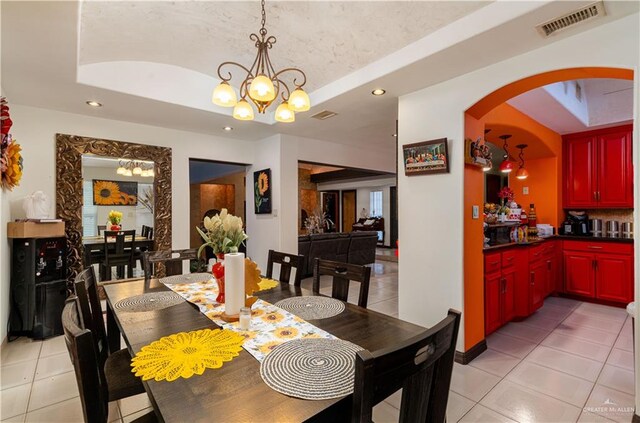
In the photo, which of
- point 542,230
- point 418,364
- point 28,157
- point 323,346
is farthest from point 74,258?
point 542,230

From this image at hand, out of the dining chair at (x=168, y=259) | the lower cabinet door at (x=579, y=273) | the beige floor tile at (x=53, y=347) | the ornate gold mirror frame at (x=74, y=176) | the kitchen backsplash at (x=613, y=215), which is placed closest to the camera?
the dining chair at (x=168, y=259)

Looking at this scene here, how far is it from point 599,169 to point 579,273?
1.50 metres

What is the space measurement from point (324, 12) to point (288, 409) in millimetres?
2526

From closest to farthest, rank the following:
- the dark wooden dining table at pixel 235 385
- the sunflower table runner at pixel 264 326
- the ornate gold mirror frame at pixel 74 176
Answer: the dark wooden dining table at pixel 235 385 → the sunflower table runner at pixel 264 326 → the ornate gold mirror frame at pixel 74 176

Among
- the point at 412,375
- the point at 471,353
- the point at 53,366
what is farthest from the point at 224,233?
the point at 471,353

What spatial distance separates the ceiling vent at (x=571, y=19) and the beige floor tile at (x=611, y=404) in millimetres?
2432

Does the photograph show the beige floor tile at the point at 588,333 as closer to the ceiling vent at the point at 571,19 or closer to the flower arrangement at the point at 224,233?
the ceiling vent at the point at 571,19

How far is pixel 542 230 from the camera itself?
4.39 meters

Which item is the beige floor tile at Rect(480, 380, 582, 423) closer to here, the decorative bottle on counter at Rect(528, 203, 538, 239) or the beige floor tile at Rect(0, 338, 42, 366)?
the decorative bottle on counter at Rect(528, 203, 538, 239)

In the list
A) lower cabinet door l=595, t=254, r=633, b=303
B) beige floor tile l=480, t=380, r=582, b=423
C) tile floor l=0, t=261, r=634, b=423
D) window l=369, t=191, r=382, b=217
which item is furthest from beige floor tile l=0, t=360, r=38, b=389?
window l=369, t=191, r=382, b=217

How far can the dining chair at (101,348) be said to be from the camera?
1415 mm

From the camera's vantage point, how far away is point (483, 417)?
6.06ft

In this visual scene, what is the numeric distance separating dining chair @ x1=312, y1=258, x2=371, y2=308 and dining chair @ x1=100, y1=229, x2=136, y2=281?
9.87 ft

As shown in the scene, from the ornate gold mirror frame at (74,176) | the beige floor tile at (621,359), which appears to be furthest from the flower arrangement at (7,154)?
the beige floor tile at (621,359)
